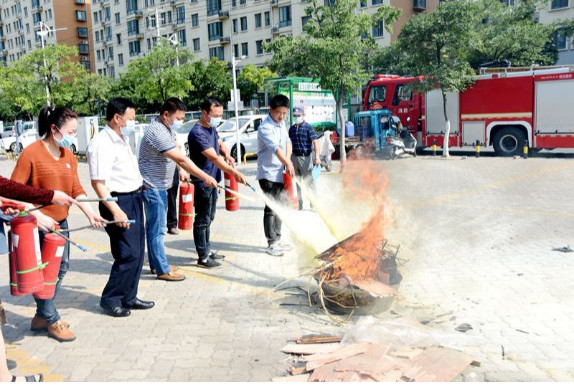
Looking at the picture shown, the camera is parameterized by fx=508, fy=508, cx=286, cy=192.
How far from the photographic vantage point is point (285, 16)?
53.0 metres

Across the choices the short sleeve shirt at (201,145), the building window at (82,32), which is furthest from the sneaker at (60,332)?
the building window at (82,32)

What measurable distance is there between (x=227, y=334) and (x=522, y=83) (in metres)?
17.3

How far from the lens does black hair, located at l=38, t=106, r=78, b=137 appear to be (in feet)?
13.4

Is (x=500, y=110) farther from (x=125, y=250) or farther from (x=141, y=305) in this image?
(x=125, y=250)

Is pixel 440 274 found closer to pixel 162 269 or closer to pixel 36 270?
pixel 162 269

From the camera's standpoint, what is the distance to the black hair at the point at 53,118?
4.08 m

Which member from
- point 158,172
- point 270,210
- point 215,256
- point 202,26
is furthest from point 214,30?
point 158,172

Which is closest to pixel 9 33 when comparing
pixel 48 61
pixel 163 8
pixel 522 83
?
pixel 163 8

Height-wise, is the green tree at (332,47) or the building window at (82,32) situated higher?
the building window at (82,32)

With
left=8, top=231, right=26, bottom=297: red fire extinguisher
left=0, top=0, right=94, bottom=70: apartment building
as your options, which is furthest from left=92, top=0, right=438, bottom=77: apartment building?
left=8, top=231, right=26, bottom=297: red fire extinguisher

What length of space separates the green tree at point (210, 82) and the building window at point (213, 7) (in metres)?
16.4

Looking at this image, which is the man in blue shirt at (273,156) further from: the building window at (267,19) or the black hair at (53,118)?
the building window at (267,19)

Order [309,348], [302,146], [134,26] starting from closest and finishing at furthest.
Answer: [309,348]
[302,146]
[134,26]

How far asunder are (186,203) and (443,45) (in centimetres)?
1433
